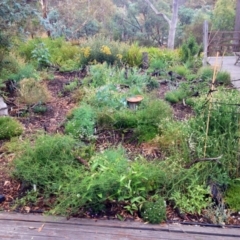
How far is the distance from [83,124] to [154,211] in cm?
163

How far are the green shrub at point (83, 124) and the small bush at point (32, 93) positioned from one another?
3.60 feet

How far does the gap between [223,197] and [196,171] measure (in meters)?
0.28

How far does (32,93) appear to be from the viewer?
16.4 ft

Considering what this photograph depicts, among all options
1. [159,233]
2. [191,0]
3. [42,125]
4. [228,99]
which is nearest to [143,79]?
[42,125]

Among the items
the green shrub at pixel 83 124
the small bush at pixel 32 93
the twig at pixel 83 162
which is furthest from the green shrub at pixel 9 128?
the twig at pixel 83 162

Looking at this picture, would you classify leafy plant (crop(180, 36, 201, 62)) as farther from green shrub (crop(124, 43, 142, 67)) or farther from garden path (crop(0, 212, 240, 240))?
garden path (crop(0, 212, 240, 240))

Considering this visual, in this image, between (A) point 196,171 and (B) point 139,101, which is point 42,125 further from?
(A) point 196,171

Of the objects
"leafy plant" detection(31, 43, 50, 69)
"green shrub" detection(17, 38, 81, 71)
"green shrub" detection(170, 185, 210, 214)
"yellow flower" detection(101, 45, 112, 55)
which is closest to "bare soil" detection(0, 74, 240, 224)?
"green shrub" detection(170, 185, 210, 214)

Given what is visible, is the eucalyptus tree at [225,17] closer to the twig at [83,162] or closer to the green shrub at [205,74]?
the green shrub at [205,74]

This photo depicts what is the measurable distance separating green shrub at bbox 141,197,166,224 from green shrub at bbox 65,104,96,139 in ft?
4.54

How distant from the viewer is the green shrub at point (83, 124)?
3768mm

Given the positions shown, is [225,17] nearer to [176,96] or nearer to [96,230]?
[176,96]

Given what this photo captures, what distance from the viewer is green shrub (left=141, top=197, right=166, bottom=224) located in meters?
2.45

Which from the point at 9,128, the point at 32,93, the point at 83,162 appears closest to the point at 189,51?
the point at 32,93
